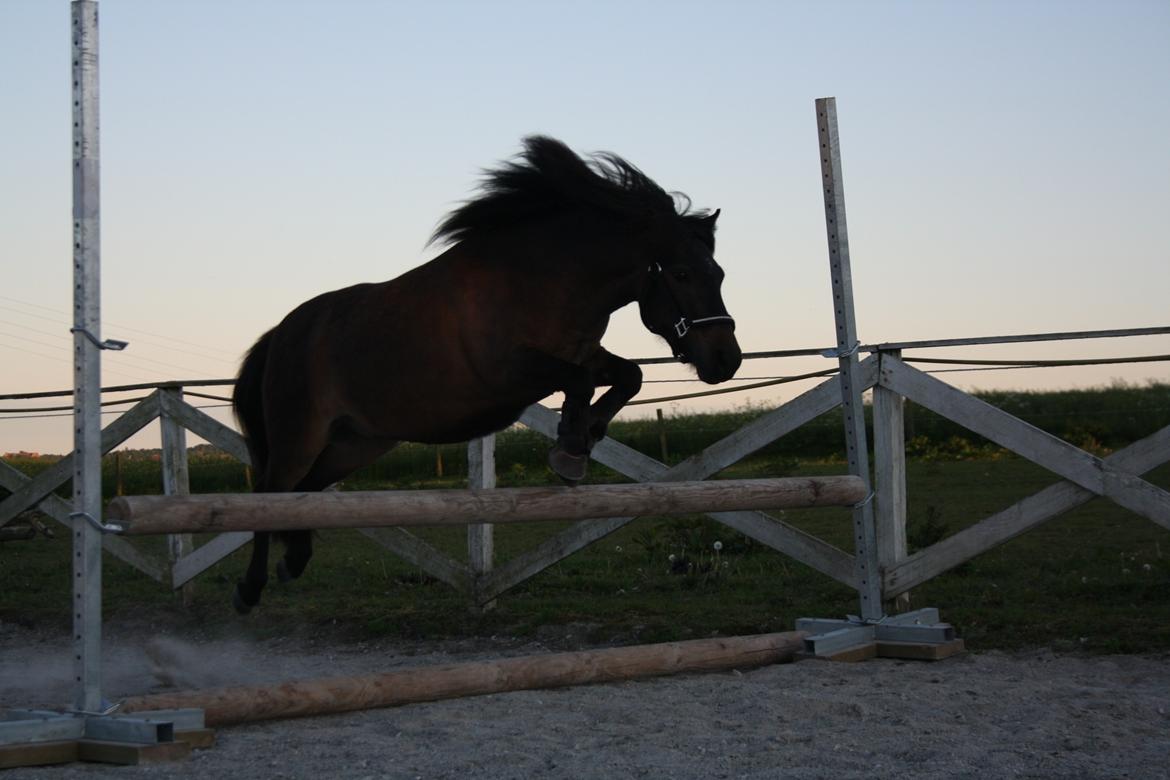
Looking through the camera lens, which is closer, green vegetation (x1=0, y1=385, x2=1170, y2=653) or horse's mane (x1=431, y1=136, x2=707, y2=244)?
horse's mane (x1=431, y1=136, x2=707, y2=244)

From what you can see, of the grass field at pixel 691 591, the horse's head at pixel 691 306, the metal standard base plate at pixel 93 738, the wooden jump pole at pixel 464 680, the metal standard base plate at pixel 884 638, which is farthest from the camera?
the grass field at pixel 691 591

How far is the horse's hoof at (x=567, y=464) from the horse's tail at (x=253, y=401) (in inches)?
75.1

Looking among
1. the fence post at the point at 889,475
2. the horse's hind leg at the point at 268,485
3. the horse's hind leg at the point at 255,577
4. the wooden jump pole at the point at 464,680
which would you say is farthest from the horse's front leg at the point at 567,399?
the fence post at the point at 889,475

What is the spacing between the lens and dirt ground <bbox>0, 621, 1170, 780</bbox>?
302 centimetres

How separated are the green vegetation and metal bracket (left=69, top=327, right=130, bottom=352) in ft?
9.27

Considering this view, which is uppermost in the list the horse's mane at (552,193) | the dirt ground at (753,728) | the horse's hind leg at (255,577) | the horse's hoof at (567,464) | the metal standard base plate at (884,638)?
the horse's mane at (552,193)

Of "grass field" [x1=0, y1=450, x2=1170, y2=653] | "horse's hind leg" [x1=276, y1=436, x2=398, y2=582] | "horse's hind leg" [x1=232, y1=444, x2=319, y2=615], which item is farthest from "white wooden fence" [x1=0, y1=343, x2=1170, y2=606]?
"horse's hind leg" [x1=276, y1=436, x2=398, y2=582]

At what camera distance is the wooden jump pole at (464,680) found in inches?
137

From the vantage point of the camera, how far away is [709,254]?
424cm

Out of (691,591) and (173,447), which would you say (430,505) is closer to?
(691,591)

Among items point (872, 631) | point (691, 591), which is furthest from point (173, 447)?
point (872, 631)

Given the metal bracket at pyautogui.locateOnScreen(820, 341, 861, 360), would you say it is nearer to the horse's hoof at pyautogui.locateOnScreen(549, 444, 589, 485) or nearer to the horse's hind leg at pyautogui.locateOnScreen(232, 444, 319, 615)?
the horse's hoof at pyautogui.locateOnScreen(549, 444, 589, 485)

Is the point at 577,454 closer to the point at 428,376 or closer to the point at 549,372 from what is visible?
the point at 549,372

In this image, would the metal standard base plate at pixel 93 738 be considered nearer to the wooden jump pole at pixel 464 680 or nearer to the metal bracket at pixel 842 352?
the wooden jump pole at pixel 464 680
